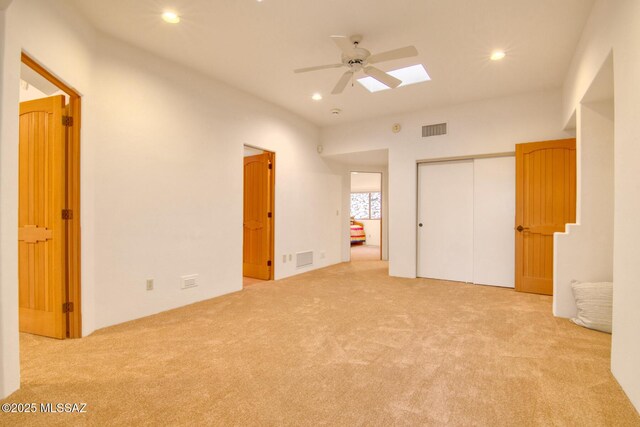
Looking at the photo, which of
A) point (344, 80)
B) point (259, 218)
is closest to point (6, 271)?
point (344, 80)

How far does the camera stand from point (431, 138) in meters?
5.12

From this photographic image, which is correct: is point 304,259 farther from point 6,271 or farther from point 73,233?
point 6,271

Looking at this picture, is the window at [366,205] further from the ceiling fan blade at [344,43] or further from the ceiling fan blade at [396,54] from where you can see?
the ceiling fan blade at [344,43]

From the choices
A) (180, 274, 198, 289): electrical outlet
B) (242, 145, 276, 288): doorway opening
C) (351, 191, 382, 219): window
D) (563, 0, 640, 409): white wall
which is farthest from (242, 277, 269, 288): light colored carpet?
(351, 191, 382, 219): window

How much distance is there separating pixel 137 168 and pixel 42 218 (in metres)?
0.92

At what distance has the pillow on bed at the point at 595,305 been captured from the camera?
2.85 m

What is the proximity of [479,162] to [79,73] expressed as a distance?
17.1 ft

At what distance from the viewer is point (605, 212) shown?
305 centimetres

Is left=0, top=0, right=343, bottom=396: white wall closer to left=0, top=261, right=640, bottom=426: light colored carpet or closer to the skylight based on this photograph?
left=0, top=261, right=640, bottom=426: light colored carpet

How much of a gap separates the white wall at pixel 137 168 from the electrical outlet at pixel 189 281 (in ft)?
0.19

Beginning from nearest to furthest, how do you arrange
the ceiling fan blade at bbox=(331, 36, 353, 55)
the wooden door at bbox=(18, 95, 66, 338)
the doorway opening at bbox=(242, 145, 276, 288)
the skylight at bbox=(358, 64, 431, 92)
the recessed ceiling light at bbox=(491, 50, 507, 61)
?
the ceiling fan blade at bbox=(331, 36, 353, 55)
the wooden door at bbox=(18, 95, 66, 338)
the recessed ceiling light at bbox=(491, 50, 507, 61)
the skylight at bbox=(358, 64, 431, 92)
the doorway opening at bbox=(242, 145, 276, 288)

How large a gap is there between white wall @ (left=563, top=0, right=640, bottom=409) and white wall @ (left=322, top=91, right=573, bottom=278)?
231 centimetres

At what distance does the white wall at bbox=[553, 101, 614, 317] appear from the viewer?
9.91ft

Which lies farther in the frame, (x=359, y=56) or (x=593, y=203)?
(x=593, y=203)
